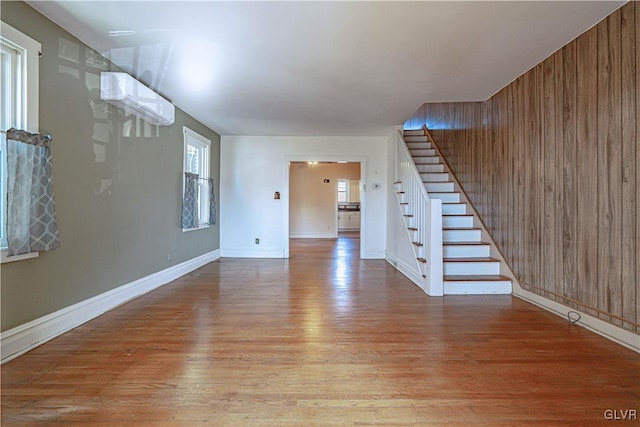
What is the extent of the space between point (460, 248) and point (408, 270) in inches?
30.6

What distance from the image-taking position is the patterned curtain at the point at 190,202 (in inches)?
→ 176

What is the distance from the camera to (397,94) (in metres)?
3.80

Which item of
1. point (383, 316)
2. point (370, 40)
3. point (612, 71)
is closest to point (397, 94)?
point (370, 40)

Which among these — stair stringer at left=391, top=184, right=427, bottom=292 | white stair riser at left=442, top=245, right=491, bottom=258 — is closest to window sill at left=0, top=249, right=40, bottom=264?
stair stringer at left=391, top=184, right=427, bottom=292

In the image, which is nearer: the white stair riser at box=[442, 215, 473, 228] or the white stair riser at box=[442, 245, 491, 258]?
the white stair riser at box=[442, 245, 491, 258]

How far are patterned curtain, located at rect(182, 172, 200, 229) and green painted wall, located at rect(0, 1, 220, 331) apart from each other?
1.60ft

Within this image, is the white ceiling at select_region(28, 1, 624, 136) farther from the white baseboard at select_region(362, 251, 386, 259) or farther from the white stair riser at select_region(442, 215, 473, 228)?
the white baseboard at select_region(362, 251, 386, 259)

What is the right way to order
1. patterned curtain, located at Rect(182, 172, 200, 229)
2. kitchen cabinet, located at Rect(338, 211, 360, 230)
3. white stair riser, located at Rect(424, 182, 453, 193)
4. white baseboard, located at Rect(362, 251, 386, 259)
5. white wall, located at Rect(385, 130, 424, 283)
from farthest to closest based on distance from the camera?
kitchen cabinet, located at Rect(338, 211, 360, 230), white baseboard, located at Rect(362, 251, 386, 259), white stair riser, located at Rect(424, 182, 453, 193), patterned curtain, located at Rect(182, 172, 200, 229), white wall, located at Rect(385, 130, 424, 283)

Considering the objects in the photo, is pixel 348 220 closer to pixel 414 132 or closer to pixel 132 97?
pixel 414 132

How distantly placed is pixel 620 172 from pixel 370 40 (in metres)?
2.03

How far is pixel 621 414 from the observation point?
148 cm

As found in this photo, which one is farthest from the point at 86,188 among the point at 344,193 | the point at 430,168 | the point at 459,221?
the point at 344,193

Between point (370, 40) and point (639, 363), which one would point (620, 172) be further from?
point (370, 40)

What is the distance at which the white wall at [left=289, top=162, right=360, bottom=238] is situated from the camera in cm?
1052
